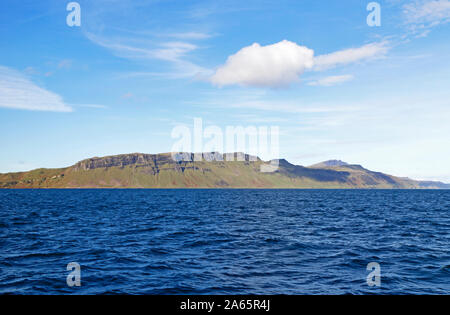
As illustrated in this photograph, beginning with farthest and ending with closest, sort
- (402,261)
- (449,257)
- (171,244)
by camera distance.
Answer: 1. (171,244)
2. (449,257)
3. (402,261)

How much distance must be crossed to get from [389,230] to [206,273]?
98.0 ft

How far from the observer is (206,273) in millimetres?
19812

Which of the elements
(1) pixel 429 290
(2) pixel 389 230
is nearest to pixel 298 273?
(1) pixel 429 290

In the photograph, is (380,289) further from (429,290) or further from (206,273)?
(206,273)

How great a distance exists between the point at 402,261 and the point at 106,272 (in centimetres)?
2114

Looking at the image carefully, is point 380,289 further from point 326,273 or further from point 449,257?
point 449,257

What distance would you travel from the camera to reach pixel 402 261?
2353cm

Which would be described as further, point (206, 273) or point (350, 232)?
point (350, 232)
